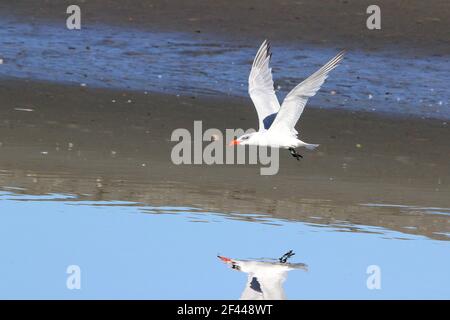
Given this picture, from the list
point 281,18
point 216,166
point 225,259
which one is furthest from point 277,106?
point 281,18

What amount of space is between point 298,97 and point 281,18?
29.5ft

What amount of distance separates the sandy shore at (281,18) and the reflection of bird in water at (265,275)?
975 cm

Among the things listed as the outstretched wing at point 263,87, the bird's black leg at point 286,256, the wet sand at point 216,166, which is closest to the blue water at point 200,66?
the wet sand at point 216,166

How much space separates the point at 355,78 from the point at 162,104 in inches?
123

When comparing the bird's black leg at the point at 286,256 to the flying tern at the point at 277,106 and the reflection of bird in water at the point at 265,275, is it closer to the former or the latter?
the reflection of bird in water at the point at 265,275

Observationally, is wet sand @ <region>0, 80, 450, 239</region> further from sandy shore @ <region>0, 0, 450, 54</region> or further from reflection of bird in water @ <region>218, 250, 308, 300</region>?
sandy shore @ <region>0, 0, 450, 54</region>

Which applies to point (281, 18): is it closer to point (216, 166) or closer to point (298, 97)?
point (216, 166)

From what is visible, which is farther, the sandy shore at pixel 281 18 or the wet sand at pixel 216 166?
the sandy shore at pixel 281 18

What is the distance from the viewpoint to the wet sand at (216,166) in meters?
11.0

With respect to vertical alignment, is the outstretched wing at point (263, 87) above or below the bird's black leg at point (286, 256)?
above

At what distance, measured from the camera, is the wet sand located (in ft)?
35.9

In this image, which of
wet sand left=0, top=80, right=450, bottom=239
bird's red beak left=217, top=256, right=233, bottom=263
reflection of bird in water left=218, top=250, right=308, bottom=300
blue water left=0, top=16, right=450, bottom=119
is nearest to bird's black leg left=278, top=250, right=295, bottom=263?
reflection of bird in water left=218, top=250, right=308, bottom=300

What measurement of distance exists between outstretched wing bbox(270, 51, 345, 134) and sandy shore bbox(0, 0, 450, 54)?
7498 millimetres

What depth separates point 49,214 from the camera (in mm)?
10172
